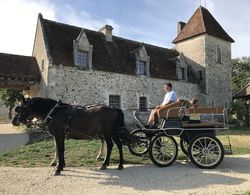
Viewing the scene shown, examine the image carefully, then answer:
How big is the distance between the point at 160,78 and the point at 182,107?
643 inches

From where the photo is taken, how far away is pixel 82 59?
20047 millimetres

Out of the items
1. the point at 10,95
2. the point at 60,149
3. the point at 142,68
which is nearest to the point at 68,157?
the point at 60,149

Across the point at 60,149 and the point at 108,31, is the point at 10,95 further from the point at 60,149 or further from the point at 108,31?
the point at 60,149

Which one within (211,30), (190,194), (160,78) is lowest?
(190,194)

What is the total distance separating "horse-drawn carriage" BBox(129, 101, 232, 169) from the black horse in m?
0.64

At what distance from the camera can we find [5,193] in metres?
5.39

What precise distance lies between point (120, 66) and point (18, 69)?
6.95 metres

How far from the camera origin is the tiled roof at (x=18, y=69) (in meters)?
18.3

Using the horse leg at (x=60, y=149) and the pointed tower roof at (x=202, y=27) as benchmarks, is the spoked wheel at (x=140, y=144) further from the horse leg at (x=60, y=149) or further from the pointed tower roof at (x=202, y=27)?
the pointed tower roof at (x=202, y=27)

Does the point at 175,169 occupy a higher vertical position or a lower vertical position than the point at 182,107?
lower

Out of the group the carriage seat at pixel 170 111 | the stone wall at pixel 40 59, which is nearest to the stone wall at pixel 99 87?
the stone wall at pixel 40 59

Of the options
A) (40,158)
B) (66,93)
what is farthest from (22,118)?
(66,93)

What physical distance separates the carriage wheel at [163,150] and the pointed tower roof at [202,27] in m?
20.9

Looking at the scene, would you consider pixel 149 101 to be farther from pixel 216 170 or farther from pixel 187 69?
pixel 216 170
